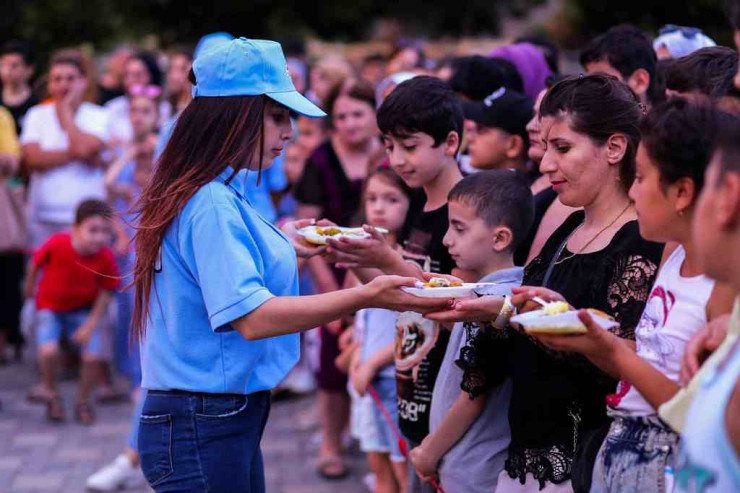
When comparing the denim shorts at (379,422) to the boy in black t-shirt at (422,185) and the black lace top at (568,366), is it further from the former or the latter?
the black lace top at (568,366)

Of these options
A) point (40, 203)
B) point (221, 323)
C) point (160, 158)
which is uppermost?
point (160, 158)

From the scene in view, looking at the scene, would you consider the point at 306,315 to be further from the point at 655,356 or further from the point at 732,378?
the point at 732,378

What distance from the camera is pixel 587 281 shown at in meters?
2.88

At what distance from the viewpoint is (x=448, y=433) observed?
3445mm

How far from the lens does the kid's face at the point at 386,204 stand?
4.69 meters

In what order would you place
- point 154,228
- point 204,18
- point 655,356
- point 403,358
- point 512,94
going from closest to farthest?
1. point 655,356
2. point 154,228
3. point 403,358
4. point 512,94
5. point 204,18

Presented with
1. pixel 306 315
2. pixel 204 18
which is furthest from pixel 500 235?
pixel 204 18

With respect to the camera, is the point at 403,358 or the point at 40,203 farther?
the point at 40,203

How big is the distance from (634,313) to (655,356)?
24 centimetres

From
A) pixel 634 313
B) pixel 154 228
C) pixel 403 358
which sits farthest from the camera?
pixel 403 358

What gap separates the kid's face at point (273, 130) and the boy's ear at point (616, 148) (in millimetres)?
967

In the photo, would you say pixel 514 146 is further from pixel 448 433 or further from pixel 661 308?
pixel 661 308

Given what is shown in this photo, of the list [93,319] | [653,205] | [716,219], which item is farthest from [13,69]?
[716,219]

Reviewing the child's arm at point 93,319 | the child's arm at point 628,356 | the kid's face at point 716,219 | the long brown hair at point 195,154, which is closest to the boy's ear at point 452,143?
the long brown hair at point 195,154
